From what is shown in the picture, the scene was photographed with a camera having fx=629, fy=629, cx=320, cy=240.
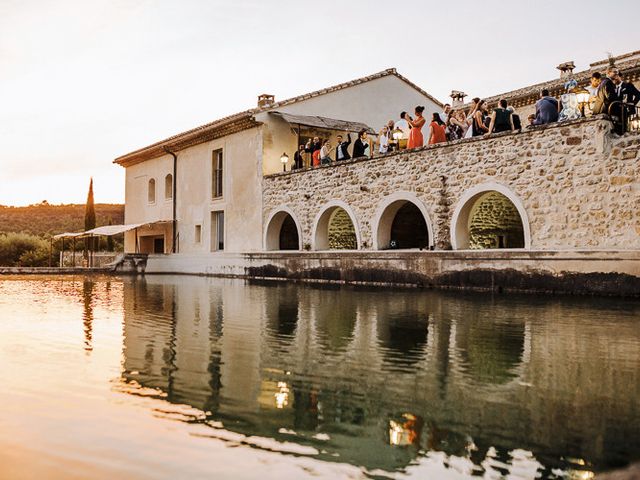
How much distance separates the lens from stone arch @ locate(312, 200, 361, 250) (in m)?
17.8

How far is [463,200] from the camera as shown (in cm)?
1406

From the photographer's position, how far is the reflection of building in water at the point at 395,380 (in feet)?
10.2

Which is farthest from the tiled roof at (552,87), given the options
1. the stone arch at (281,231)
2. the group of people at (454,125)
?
the stone arch at (281,231)

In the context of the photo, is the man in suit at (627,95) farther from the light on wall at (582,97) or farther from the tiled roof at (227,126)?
the tiled roof at (227,126)

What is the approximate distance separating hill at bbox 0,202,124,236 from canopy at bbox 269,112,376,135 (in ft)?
141

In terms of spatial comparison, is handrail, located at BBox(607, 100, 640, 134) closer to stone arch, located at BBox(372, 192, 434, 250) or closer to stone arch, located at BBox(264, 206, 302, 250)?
stone arch, located at BBox(372, 192, 434, 250)

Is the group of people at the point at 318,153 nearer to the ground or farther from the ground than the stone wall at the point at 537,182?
farther from the ground

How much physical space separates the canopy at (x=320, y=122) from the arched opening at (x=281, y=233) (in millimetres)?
3108

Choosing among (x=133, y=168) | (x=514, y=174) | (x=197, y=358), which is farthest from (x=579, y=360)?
(x=133, y=168)

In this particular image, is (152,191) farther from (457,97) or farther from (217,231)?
(457,97)

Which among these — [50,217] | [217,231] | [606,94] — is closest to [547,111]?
[606,94]

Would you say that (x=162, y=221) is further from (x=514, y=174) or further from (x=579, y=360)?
(x=579, y=360)

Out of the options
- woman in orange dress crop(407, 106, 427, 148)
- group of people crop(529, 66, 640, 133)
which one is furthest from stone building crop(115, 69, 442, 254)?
group of people crop(529, 66, 640, 133)

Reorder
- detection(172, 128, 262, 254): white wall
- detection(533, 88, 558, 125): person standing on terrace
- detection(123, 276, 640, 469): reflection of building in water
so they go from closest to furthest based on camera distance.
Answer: detection(123, 276, 640, 469): reflection of building in water < detection(533, 88, 558, 125): person standing on terrace < detection(172, 128, 262, 254): white wall
